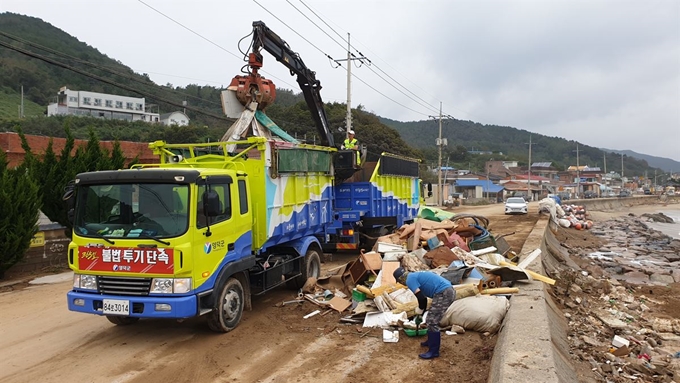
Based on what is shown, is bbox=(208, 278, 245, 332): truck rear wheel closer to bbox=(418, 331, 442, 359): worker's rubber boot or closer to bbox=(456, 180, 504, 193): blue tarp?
bbox=(418, 331, 442, 359): worker's rubber boot

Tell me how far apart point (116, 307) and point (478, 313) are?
484cm

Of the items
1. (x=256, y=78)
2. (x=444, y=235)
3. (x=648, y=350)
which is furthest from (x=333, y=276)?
(x=648, y=350)

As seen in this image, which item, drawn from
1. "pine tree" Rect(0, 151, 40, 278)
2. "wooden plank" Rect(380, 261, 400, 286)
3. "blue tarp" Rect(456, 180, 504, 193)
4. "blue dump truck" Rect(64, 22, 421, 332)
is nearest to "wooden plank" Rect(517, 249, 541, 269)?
"wooden plank" Rect(380, 261, 400, 286)

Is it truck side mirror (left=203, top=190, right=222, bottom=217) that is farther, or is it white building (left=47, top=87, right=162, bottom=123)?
white building (left=47, top=87, right=162, bottom=123)

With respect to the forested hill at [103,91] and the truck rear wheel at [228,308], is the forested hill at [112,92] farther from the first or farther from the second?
the truck rear wheel at [228,308]

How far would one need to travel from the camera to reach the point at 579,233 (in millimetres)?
29156

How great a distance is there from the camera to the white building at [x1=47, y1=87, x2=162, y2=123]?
184 ft

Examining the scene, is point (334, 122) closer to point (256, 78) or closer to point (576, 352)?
point (256, 78)

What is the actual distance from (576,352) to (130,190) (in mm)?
6637

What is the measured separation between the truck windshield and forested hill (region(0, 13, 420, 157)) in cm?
2559

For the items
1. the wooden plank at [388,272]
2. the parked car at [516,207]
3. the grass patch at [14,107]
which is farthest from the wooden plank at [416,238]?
the grass patch at [14,107]

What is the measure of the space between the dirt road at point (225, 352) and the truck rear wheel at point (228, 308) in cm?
16

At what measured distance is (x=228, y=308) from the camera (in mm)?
6895

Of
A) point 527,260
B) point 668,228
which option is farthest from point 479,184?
point 527,260
